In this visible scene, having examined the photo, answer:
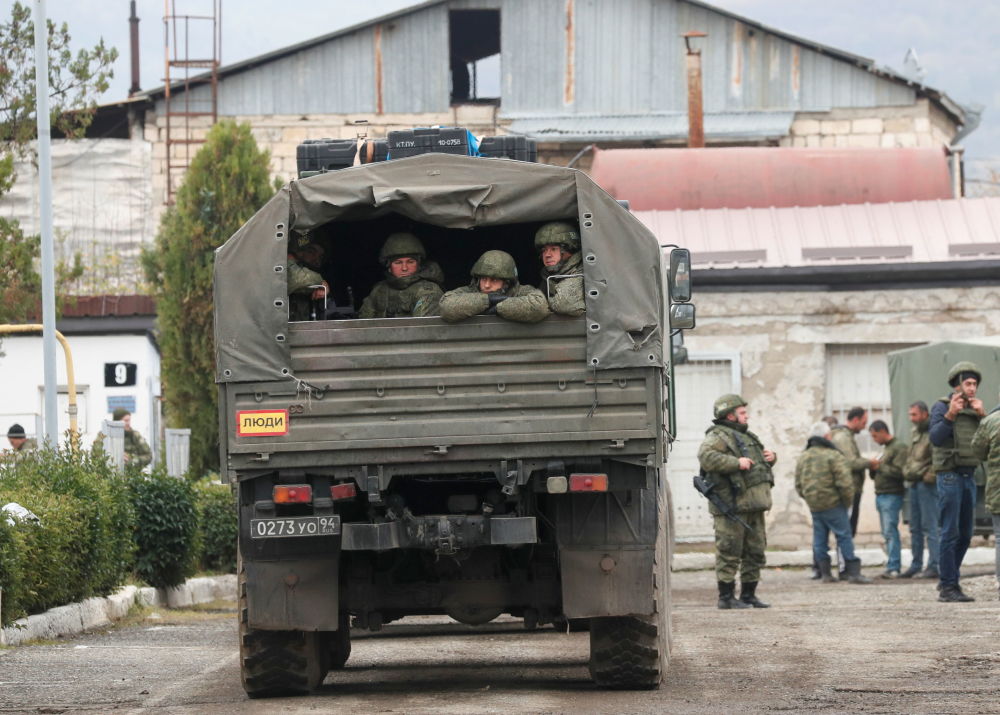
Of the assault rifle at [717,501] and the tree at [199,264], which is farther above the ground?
the tree at [199,264]

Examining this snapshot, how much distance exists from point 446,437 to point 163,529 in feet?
28.4

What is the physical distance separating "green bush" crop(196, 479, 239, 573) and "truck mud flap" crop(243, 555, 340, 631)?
10.1 meters

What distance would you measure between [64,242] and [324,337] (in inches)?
1178

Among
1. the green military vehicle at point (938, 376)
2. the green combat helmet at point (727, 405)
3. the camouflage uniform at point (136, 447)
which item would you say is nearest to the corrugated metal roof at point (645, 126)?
the green military vehicle at point (938, 376)

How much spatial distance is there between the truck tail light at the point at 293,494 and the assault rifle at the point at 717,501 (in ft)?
24.8

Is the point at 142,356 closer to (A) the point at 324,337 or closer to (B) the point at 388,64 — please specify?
(B) the point at 388,64

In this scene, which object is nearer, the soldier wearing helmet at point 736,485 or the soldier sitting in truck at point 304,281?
the soldier sitting in truck at point 304,281

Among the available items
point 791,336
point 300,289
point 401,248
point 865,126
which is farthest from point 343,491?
point 865,126

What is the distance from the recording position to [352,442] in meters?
8.91

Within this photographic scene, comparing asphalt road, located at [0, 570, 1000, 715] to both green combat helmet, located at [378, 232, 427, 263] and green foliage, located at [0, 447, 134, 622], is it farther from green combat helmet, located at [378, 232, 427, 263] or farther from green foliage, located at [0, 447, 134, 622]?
green combat helmet, located at [378, 232, 427, 263]

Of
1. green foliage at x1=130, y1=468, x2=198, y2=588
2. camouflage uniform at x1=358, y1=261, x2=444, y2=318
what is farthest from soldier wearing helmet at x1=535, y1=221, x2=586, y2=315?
green foliage at x1=130, y1=468, x2=198, y2=588

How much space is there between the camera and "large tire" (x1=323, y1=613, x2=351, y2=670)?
34.4ft

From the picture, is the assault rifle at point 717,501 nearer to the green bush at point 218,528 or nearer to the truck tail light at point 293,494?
the green bush at point 218,528

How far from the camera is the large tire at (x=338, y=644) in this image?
10.5 m
